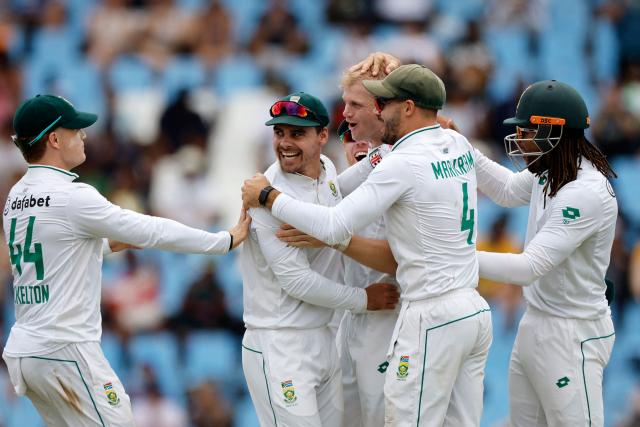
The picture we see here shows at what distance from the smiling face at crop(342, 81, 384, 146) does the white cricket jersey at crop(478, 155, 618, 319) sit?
1.03 m

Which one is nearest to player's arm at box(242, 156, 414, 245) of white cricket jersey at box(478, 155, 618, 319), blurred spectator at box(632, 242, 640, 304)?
white cricket jersey at box(478, 155, 618, 319)

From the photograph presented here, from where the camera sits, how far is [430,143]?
6727 mm

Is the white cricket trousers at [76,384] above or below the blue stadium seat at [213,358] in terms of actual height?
above

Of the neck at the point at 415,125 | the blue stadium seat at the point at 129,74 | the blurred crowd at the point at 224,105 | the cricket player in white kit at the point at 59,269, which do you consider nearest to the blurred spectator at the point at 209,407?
the blurred crowd at the point at 224,105

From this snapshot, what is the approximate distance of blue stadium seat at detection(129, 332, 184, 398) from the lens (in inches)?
492

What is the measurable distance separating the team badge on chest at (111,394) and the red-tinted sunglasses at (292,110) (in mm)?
1843

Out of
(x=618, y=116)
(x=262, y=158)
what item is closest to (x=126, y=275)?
(x=262, y=158)

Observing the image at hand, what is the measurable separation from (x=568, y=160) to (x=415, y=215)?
3.63 feet

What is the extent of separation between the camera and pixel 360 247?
6.89 m

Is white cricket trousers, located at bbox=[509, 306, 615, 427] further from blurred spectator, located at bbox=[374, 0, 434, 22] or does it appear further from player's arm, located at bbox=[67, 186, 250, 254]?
blurred spectator, located at bbox=[374, 0, 434, 22]

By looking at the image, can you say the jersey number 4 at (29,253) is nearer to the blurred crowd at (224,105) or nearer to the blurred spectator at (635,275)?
the blurred crowd at (224,105)

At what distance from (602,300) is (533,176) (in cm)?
92

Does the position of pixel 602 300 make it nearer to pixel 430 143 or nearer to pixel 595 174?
pixel 595 174

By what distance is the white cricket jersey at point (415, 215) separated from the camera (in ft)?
21.5
